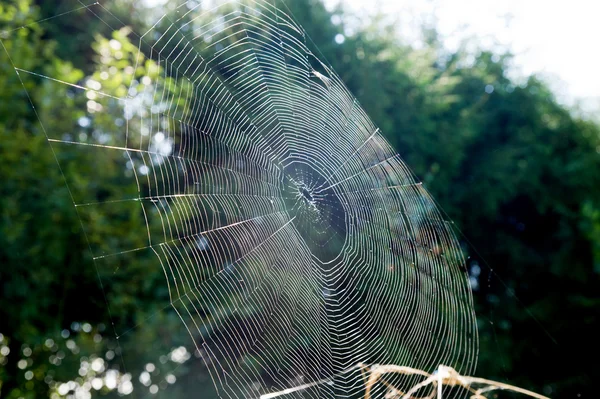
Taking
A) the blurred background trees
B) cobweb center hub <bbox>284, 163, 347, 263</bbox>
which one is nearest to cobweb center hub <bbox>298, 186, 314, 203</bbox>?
cobweb center hub <bbox>284, 163, 347, 263</bbox>

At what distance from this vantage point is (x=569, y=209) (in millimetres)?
12562

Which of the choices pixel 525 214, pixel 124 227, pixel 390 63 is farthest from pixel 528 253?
pixel 124 227

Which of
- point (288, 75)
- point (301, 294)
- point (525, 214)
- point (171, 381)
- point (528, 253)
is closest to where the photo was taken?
point (301, 294)

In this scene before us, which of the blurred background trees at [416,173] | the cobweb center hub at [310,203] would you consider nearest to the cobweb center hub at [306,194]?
the cobweb center hub at [310,203]

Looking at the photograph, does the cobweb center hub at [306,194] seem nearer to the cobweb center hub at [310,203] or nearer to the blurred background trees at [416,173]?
the cobweb center hub at [310,203]

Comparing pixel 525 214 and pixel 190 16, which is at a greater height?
pixel 525 214

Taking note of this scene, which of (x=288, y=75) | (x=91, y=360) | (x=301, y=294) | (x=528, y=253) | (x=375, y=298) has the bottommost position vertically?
(x=91, y=360)

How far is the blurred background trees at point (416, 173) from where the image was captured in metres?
6.79

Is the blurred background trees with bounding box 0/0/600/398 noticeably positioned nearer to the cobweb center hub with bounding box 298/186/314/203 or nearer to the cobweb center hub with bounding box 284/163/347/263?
the cobweb center hub with bounding box 284/163/347/263

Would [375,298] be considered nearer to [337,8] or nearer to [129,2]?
[129,2]

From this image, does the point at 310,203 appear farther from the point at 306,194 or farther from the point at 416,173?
the point at 416,173

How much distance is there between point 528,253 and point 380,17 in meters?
5.82

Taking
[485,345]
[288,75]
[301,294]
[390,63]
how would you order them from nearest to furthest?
[301,294] → [288,75] → [485,345] → [390,63]

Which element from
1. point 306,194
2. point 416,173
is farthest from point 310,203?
point 416,173
